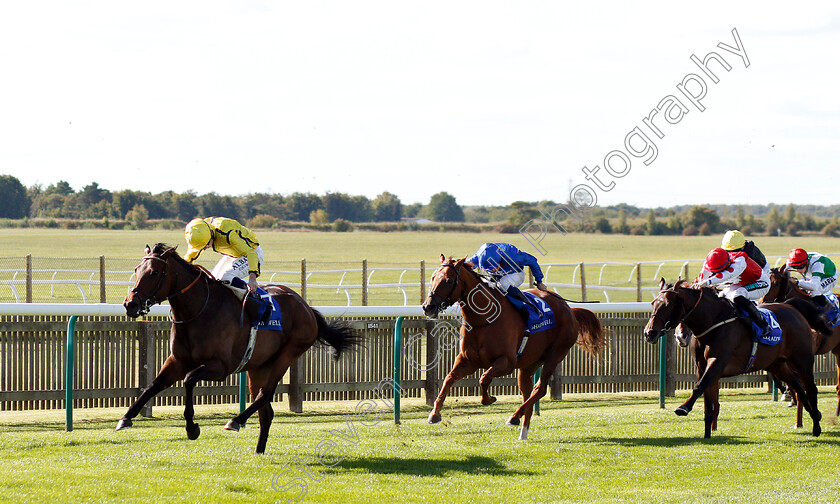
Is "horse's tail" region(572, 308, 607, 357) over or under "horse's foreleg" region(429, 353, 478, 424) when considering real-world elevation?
over

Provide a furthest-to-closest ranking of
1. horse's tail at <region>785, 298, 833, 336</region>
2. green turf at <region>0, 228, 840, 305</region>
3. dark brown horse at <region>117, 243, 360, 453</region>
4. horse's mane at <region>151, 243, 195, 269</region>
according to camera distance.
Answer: green turf at <region>0, 228, 840, 305</region>
horse's tail at <region>785, 298, 833, 336</region>
horse's mane at <region>151, 243, 195, 269</region>
dark brown horse at <region>117, 243, 360, 453</region>

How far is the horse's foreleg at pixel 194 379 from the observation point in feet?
22.2

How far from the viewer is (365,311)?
1070cm

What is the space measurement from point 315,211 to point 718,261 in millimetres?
84355

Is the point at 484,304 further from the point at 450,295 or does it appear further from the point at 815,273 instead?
the point at 815,273

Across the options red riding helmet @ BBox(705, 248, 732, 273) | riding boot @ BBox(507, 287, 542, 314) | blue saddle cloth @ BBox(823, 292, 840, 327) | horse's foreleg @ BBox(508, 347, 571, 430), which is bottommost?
horse's foreleg @ BBox(508, 347, 571, 430)

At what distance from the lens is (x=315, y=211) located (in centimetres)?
9175

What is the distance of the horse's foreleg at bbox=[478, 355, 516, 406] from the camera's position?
313 inches

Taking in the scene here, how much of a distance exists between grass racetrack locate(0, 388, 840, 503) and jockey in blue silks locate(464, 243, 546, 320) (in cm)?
128

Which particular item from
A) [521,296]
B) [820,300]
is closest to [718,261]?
[521,296]

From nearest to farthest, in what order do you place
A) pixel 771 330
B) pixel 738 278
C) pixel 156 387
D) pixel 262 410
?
1. pixel 156 387
2. pixel 262 410
3. pixel 771 330
4. pixel 738 278

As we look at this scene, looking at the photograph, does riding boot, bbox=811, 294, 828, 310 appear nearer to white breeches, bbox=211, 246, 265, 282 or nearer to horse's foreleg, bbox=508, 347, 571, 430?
horse's foreleg, bbox=508, 347, 571, 430

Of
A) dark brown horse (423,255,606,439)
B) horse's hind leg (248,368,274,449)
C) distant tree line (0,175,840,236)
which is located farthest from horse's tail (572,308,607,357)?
distant tree line (0,175,840,236)

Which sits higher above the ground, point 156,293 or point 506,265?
point 506,265
